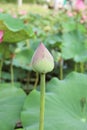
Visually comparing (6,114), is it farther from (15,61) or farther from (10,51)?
(15,61)

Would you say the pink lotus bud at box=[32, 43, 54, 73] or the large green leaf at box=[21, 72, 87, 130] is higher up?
the pink lotus bud at box=[32, 43, 54, 73]

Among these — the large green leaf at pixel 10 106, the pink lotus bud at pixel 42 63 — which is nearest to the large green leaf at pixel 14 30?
the large green leaf at pixel 10 106

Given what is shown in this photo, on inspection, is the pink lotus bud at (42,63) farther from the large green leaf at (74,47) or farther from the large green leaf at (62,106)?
the large green leaf at (74,47)

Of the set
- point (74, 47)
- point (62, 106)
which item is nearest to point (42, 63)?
point (62, 106)

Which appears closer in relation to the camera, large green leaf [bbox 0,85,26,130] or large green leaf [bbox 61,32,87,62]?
large green leaf [bbox 0,85,26,130]

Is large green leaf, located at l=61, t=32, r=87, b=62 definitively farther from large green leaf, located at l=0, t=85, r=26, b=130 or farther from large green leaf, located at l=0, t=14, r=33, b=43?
large green leaf, located at l=0, t=85, r=26, b=130

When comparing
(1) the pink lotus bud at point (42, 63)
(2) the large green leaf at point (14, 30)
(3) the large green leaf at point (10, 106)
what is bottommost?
(3) the large green leaf at point (10, 106)

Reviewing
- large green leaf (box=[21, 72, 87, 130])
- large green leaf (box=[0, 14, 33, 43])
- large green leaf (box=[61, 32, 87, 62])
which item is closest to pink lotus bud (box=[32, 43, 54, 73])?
large green leaf (box=[21, 72, 87, 130])
